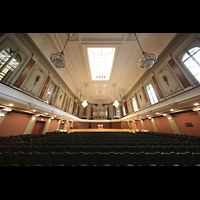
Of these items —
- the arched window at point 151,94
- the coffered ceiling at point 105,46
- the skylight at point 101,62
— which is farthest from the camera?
the skylight at point 101,62

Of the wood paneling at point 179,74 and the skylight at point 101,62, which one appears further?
the skylight at point 101,62

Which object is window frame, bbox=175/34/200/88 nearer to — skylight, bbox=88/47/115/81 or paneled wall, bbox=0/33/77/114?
skylight, bbox=88/47/115/81

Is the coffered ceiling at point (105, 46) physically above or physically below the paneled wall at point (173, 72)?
above

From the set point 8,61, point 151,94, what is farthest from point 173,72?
point 8,61

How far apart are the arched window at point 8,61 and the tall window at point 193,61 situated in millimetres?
10832

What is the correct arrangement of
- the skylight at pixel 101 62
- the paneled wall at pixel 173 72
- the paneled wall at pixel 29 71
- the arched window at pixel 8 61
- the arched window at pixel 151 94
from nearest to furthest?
the arched window at pixel 8 61
the paneled wall at pixel 29 71
the paneled wall at pixel 173 72
the arched window at pixel 151 94
the skylight at pixel 101 62

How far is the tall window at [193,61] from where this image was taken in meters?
4.30

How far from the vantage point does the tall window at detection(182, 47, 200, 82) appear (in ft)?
14.1

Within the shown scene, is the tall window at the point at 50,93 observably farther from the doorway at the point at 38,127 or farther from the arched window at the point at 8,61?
the arched window at the point at 8,61

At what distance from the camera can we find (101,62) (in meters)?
8.54

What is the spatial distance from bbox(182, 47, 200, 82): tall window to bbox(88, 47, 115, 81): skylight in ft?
17.5

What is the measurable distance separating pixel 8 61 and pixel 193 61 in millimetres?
11011

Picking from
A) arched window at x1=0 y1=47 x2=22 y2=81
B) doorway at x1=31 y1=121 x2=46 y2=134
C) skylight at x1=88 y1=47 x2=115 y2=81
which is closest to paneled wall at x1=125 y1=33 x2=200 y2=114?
skylight at x1=88 y1=47 x2=115 y2=81

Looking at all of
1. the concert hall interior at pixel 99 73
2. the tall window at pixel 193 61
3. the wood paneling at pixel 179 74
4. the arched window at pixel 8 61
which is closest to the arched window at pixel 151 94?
the concert hall interior at pixel 99 73
